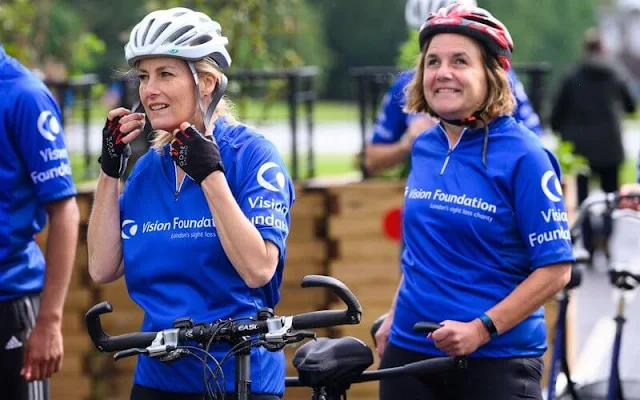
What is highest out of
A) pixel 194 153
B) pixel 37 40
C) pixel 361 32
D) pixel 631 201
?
pixel 361 32

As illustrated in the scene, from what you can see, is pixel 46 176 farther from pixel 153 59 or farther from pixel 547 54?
pixel 547 54

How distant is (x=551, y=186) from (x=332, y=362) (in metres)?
0.95

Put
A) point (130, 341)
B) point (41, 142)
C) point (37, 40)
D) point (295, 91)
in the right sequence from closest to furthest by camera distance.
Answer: point (130, 341)
point (41, 142)
point (295, 91)
point (37, 40)

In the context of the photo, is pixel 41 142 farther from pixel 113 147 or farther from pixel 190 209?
pixel 190 209

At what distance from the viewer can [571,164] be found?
350 inches

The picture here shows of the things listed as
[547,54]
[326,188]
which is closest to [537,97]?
[326,188]

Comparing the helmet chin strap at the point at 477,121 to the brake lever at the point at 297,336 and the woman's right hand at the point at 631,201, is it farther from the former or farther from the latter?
the woman's right hand at the point at 631,201

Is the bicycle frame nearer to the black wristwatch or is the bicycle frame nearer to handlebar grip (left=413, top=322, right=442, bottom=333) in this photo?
the black wristwatch

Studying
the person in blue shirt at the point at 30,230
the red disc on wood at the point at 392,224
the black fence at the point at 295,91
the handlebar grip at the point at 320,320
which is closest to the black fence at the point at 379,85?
the black fence at the point at 295,91

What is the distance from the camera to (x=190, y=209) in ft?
13.7

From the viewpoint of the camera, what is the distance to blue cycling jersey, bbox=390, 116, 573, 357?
4.50 metres

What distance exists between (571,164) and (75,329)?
3.26 m

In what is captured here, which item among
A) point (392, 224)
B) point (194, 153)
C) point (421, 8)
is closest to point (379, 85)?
point (392, 224)

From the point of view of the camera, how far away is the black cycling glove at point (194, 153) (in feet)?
13.0
